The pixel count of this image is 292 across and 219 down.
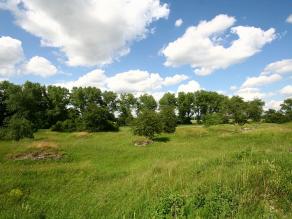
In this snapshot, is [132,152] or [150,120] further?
[150,120]

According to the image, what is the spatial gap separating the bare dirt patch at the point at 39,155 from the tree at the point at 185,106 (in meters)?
87.5

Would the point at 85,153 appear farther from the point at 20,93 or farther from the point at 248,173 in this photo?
the point at 20,93

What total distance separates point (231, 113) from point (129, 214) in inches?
3236

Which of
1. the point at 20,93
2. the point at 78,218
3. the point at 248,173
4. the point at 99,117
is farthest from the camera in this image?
the point at 20,93

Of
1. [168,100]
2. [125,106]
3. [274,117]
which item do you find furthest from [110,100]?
[274,117]

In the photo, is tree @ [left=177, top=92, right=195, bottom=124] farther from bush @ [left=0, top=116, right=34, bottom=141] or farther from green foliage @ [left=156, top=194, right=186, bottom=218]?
green foliage @ [left=156, top=194, right=186, bottom=218]

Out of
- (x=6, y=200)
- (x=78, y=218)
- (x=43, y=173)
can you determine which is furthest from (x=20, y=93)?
(x=78, y=218)

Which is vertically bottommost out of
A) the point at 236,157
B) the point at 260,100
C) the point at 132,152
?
the point at 132,152

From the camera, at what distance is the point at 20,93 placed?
80.0 metres

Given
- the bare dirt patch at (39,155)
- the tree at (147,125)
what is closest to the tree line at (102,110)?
the tree at (147,125)

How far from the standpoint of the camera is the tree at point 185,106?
113m


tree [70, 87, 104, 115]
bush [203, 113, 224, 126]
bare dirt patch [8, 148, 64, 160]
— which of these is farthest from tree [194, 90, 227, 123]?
bare dirt patch [8, 148, 64, 160]

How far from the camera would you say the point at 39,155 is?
2611 cm

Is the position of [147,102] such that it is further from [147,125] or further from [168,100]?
[147,125]
